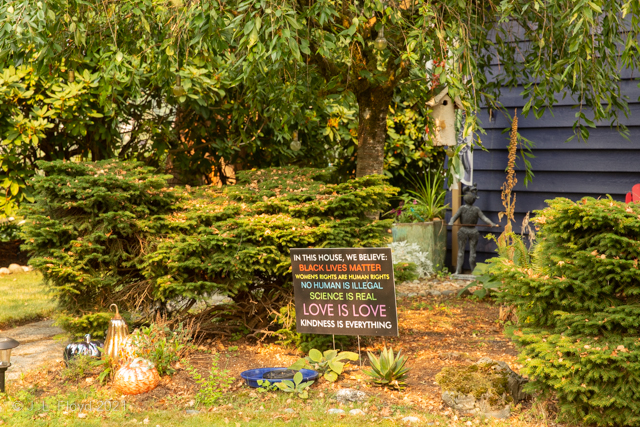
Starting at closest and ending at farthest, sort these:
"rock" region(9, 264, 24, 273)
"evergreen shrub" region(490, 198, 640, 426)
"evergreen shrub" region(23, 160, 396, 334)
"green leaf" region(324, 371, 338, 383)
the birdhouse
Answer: "evergreen shrub" region(490, 198, 640, 426), "green leaf" region(324, 371, 338, 383), "evergreen shrub" region(23, 160, 396, 334), the birdhouse, "rock" region(9, 264, 24, 273)

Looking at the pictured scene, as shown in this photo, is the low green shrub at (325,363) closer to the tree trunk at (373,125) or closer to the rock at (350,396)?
the rock at (350,396)

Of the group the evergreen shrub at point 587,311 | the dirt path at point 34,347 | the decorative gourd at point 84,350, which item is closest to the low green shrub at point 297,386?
the evergreen shrub at point 587,311

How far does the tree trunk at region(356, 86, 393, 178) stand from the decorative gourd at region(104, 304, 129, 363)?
95.6 inches

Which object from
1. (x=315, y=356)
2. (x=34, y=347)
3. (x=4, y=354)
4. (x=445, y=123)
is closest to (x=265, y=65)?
(x=315, y=356)

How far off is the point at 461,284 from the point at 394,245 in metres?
1.08

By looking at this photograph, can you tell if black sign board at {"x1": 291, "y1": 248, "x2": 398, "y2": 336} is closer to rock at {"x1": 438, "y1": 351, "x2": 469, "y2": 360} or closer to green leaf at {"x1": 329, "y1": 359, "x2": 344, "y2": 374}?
green leaf at {"x1": 329, "y1": 359, "x2": 344, "y2": 374}

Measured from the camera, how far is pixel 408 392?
Answer: 372cm

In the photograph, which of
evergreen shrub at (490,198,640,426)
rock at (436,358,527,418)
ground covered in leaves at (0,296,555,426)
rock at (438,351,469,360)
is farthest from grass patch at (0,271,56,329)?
evergreen shrub at (490,198,640,426)

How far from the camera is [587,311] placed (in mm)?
3168

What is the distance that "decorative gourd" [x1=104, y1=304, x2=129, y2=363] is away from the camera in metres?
4.20

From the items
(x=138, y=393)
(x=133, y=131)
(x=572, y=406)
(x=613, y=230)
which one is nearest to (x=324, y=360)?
(x=138, y=393)

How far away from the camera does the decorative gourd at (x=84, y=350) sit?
Answer: 14.1ft

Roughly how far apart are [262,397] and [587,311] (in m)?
2.04

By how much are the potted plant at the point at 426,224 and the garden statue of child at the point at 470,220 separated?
54 centimetres
